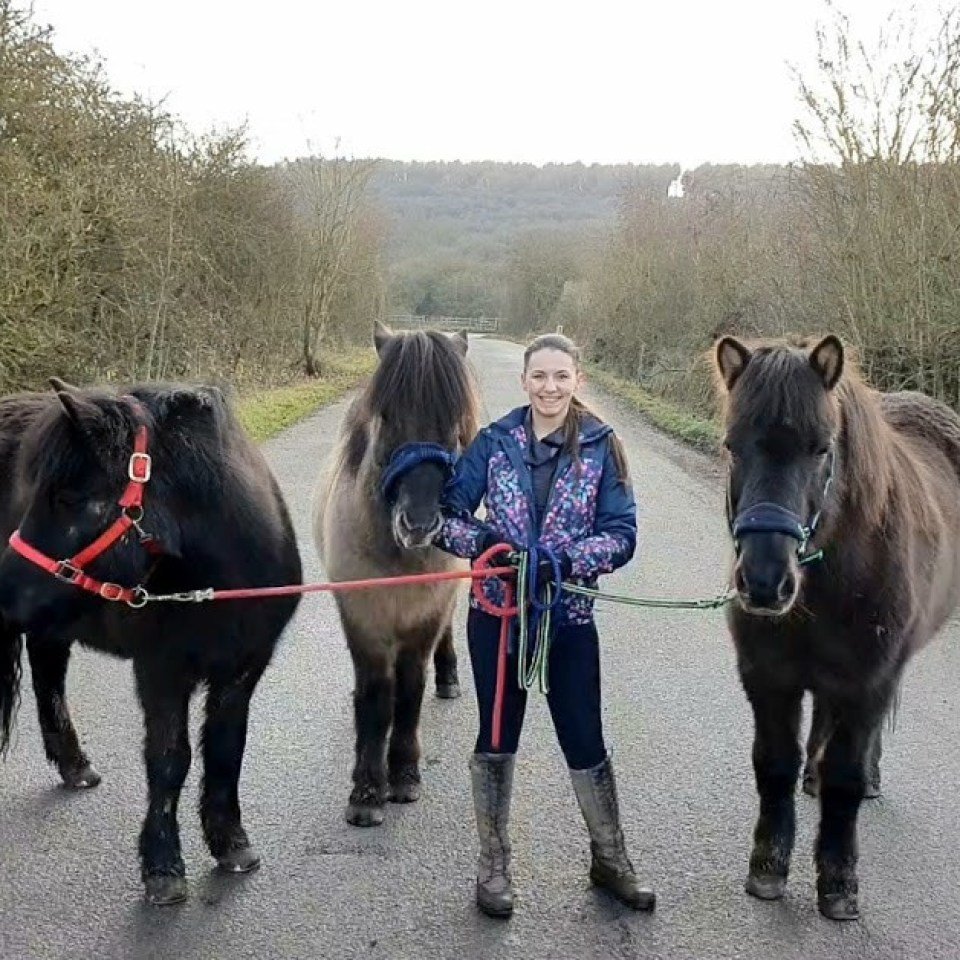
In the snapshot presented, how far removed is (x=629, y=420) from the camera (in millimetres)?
19203

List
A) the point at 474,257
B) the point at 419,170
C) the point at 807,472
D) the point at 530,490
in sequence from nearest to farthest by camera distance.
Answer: the point at 807,472
the point at 530,490
the point at 474,257
the point at 419,170

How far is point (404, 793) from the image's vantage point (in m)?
4.00

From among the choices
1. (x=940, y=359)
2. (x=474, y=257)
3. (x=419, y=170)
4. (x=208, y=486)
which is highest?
(x=419, y=170)

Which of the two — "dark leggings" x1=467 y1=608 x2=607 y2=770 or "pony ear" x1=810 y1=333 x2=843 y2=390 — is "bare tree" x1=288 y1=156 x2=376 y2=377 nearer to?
"dark leggings" x1=467 y1=608 x2=607 y2=770

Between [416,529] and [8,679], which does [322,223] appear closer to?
[8,679]

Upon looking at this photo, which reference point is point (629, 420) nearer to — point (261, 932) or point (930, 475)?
point (930, 475)

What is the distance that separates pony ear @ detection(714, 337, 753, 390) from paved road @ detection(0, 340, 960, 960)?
5.84 feet

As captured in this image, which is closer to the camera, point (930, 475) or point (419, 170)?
point (930, 475)

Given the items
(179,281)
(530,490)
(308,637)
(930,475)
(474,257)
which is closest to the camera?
(530,490)

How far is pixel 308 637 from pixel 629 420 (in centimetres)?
1394

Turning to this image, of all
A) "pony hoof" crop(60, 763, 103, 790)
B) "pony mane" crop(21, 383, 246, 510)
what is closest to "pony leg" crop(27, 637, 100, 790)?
"pony hoof" crop(60, 763, 103, 790)

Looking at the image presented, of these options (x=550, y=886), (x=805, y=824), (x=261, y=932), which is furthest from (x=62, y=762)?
(x=805, y=824)

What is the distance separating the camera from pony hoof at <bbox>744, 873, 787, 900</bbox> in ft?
10.8

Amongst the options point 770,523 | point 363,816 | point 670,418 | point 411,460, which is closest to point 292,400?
point 670,418
